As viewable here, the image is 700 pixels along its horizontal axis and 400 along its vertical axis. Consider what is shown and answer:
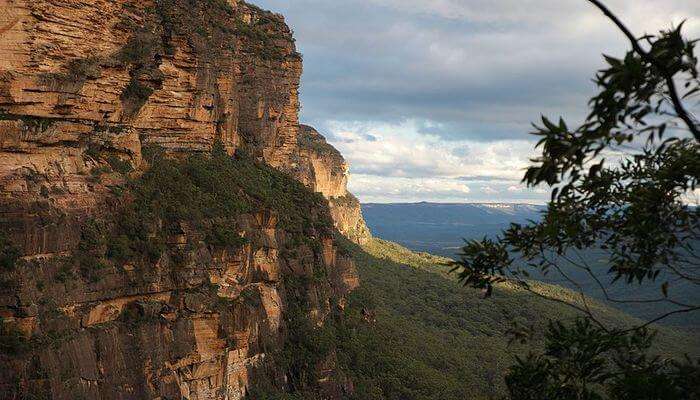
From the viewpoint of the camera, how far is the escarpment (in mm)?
22172

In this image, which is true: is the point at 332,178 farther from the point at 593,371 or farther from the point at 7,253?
the point at 593,371

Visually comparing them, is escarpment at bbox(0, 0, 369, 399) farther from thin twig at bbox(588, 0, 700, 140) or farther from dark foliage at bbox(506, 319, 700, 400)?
thin twig at bbox(588, 0, 700, 140)

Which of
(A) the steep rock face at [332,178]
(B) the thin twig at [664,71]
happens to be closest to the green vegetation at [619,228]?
(B) the thin twig at [664,71]

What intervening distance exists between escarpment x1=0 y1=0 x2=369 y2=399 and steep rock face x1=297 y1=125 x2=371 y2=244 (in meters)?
47.6

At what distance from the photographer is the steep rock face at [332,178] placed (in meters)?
91.6

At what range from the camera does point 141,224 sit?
27625 mm

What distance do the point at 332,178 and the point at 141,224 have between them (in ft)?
237

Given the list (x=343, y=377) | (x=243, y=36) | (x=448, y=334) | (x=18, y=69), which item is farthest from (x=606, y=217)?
(x=448, y=334)

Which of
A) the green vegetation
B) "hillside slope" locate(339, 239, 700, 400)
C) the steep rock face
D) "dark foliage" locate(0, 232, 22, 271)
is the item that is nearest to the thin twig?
the green vegetation

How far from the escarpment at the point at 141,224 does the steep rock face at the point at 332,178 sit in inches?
1874

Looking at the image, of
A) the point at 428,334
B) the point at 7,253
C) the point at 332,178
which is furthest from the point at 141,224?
the point at 332,178

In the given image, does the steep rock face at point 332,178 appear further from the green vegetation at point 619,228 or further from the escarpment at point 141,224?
the green vegetation at point 619,228

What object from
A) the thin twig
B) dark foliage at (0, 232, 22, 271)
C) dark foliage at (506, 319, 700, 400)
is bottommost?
dark foliage at (0, 232, 22, 271)

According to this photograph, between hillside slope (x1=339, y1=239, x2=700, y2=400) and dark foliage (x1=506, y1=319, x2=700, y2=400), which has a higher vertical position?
dark foliage (x1=506, y1=319, x2=700, y2=400)
